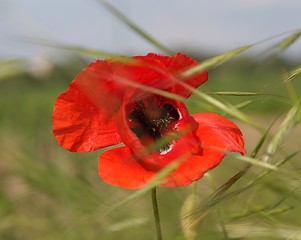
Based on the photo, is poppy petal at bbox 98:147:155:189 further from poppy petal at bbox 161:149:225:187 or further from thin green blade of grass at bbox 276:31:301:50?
thin green blade of grass at bbox 276:31:301:50

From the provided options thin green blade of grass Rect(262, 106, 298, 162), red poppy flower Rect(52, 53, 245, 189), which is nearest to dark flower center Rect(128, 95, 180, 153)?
red poppy flower Rect(52, 53, 245, 189)

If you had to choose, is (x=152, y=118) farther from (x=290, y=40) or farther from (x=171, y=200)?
(x=171, y=200)

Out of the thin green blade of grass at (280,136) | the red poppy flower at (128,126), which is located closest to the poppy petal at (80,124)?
the red poppy flower at (128,126)

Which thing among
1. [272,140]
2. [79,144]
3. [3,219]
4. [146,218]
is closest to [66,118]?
[79,144]

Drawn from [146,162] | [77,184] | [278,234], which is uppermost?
[146,162]

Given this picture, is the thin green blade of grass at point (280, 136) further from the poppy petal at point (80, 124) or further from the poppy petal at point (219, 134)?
the poppy petal at point (80, 124)

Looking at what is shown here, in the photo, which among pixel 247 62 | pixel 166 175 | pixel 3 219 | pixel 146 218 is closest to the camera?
pixel 166 175

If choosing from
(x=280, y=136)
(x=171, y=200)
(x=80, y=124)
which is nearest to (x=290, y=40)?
(x=280, y=136)

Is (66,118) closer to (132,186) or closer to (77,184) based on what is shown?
(132,186)
